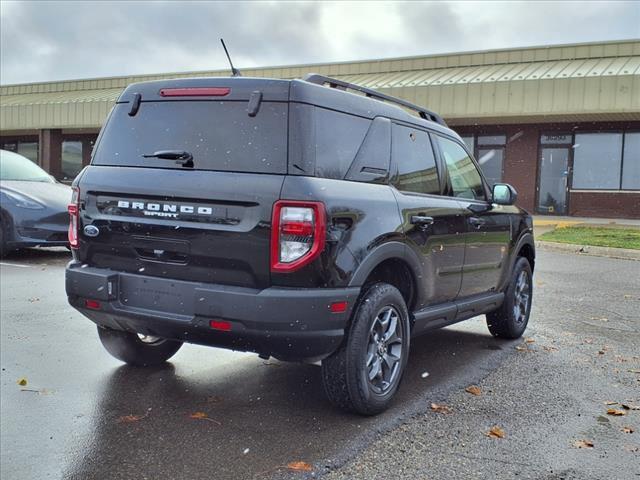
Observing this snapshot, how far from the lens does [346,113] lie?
4.04 metres

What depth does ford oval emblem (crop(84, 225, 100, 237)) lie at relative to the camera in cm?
404

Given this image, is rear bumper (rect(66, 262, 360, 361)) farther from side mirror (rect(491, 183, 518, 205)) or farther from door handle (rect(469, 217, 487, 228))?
side mirror (rect(491, 183, 518, 205))

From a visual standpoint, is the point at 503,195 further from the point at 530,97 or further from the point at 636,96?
the point at 530,97

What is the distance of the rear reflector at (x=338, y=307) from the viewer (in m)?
3.61

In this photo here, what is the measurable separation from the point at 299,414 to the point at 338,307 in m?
0.80

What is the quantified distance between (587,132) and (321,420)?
2062 centimetres

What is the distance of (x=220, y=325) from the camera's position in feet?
11.8

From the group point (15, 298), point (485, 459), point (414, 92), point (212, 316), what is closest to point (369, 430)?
point (485, 459)

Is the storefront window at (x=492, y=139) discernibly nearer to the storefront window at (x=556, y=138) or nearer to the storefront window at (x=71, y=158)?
the storefront window at (x=556, y=138)

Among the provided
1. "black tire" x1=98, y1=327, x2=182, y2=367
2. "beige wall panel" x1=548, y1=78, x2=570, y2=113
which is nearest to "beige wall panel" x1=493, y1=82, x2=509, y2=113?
"beige wall panel" x1=548, y1=78, x2=570, y2=113

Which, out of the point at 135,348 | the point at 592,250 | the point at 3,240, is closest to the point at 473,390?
the point at 135,348

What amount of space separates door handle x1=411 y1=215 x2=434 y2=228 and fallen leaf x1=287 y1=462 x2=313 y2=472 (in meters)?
1.73

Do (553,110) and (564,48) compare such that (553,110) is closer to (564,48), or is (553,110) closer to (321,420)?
(564,48)

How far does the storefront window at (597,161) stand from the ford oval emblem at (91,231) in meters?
20.8
